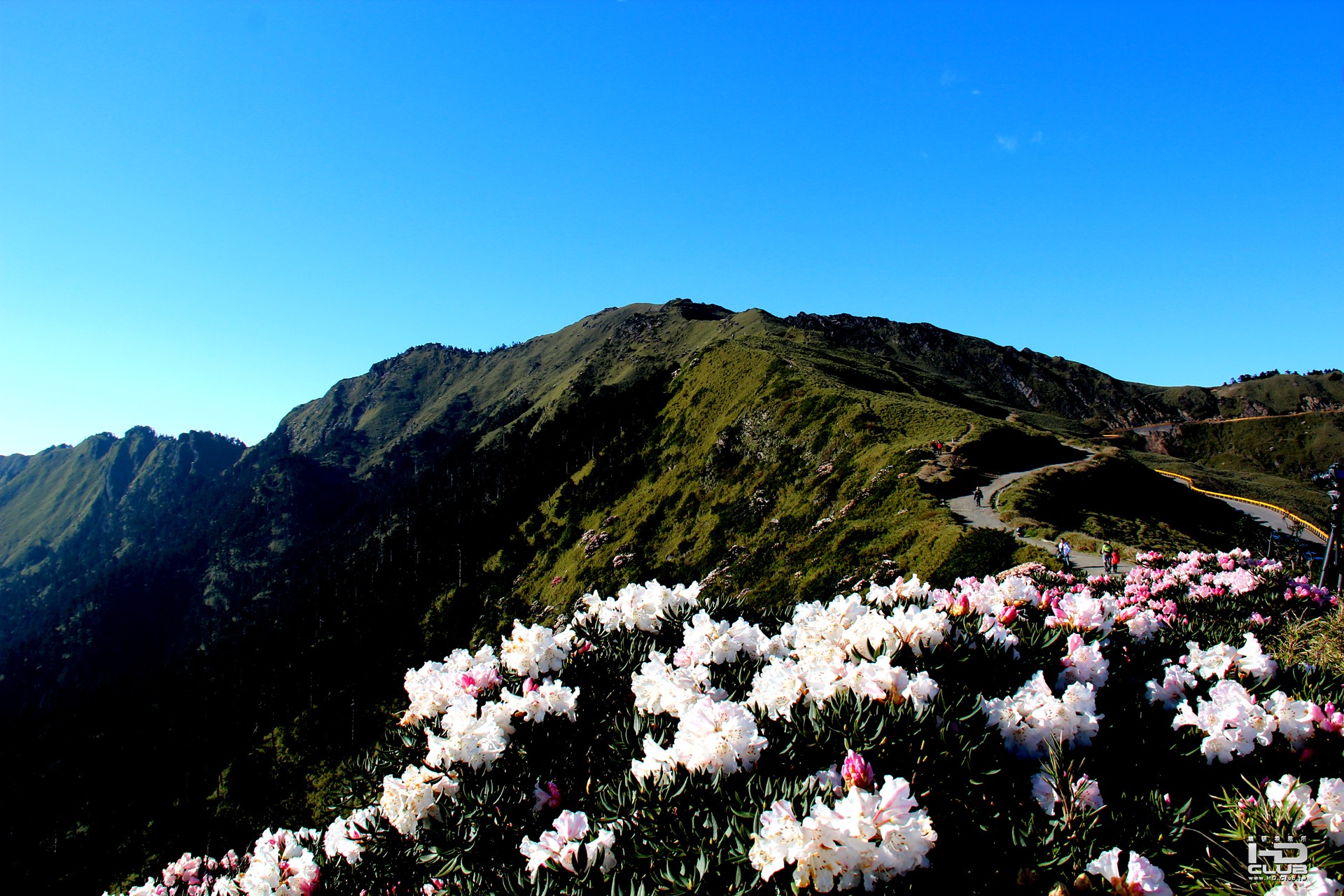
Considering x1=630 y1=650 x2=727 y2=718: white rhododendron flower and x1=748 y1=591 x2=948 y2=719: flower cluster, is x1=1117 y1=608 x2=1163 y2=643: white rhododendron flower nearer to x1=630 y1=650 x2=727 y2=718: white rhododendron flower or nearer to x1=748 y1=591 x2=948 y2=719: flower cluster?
x1=748 y1=591 x2=948 y2=719: flower cluster

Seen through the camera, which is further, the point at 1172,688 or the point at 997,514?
the point at 997,514

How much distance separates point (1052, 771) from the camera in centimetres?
342

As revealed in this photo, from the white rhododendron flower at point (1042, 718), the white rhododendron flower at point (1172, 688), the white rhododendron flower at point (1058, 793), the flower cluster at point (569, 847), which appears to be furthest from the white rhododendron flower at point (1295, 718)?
the flower cluster at point (569, 847)

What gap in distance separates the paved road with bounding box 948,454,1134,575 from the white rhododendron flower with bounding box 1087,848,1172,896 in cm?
1849

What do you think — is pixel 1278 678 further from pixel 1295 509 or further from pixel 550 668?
pixel 1295 509

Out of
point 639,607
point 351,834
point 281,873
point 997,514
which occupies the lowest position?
point 281,873

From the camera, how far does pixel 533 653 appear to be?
5457 mm

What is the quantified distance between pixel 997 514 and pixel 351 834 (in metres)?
29.0

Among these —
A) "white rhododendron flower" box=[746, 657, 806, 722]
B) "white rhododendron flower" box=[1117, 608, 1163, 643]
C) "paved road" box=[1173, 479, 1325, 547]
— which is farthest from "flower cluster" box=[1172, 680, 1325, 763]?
"paved road" box=[1173, 479, 1325, 547]

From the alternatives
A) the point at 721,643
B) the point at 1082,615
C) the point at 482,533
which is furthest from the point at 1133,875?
the point at 482,533

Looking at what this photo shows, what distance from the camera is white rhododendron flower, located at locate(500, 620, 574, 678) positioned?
5.44 metres

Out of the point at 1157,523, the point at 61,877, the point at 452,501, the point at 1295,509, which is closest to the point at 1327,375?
the point at 1295,509

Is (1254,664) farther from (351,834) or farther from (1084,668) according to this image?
(351,834)

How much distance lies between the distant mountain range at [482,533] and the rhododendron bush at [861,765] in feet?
64.6
